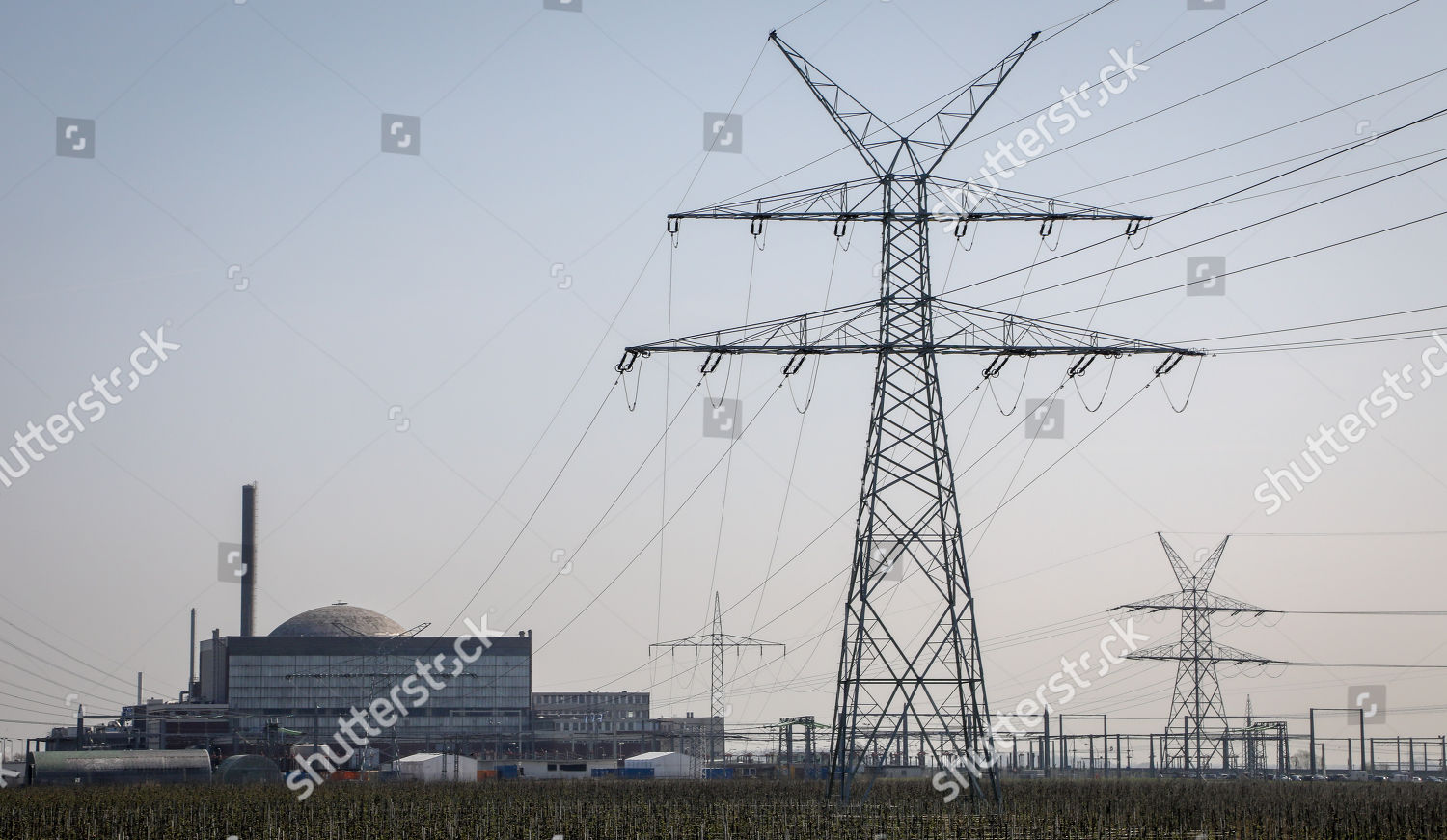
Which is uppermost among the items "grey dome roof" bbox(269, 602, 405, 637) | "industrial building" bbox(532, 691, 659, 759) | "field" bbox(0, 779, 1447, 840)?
"grey dome roof" bbox(269, 602, 405, 637)

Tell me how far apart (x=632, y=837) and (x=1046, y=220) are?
15625 mm

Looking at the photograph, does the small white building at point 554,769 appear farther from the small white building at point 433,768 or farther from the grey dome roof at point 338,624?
the grey dome roof at point 338,624

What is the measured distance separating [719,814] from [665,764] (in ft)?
172

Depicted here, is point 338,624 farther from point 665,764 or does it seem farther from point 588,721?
point 665,764

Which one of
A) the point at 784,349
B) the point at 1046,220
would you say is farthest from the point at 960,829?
the point at 1046,220

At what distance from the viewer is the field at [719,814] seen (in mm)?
31359

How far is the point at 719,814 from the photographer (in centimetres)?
3859

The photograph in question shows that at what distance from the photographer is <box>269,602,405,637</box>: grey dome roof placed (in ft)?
409

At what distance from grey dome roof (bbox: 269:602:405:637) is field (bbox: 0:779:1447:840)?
66842 mm

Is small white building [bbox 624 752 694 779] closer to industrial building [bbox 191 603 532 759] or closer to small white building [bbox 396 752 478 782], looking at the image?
small white building [bbox 396 752 478 782]

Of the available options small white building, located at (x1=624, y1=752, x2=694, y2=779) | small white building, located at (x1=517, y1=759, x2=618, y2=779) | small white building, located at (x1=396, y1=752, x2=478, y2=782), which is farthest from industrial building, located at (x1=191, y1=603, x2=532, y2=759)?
small white building, located at (x1=624, y1=752, x2=694, y2=779)

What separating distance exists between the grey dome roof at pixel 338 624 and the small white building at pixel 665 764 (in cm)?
4211

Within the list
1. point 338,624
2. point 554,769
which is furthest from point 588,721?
point 554,769

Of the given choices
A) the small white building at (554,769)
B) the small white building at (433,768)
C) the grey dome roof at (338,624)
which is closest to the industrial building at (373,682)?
the grey dome roof at (338,624)
